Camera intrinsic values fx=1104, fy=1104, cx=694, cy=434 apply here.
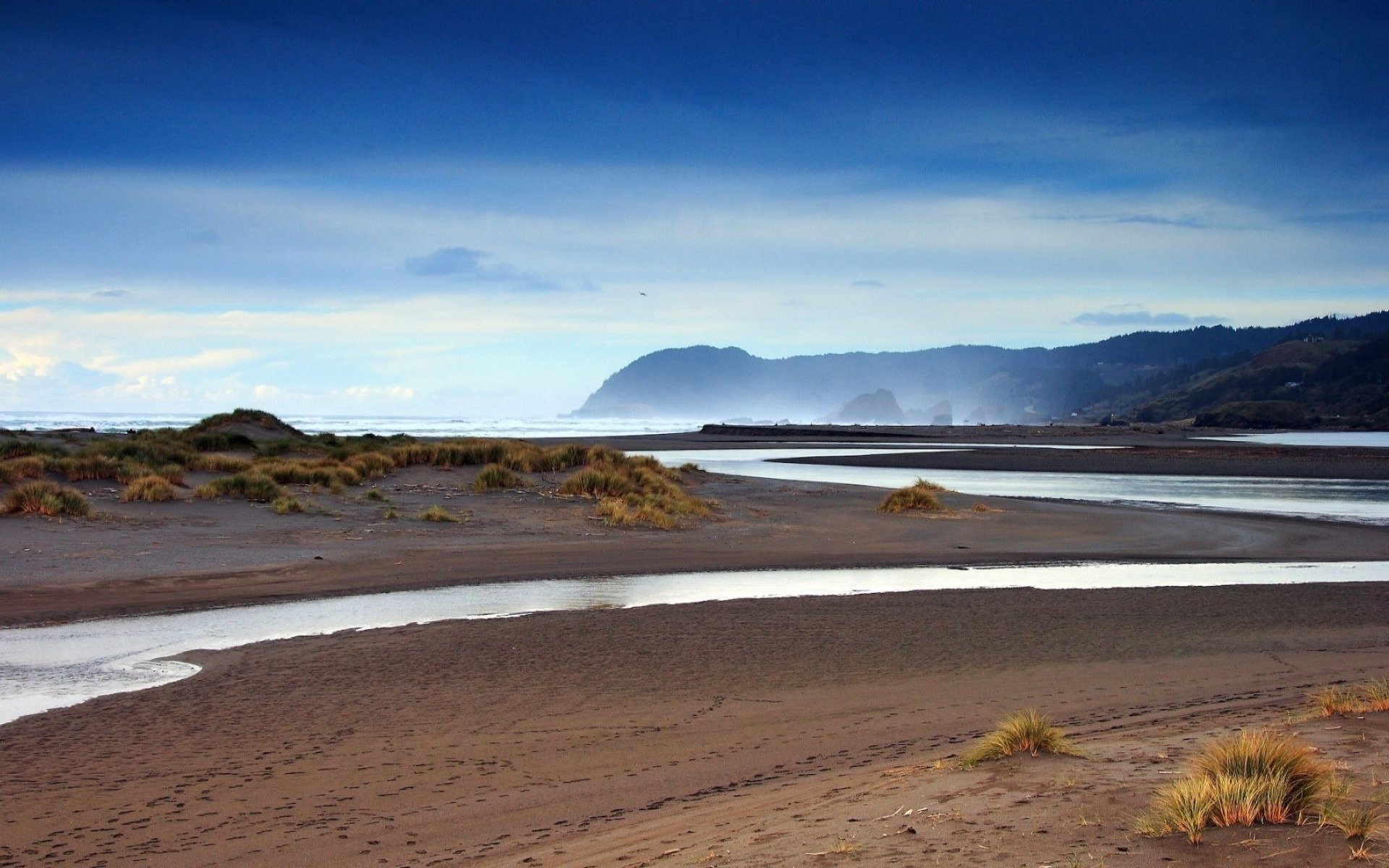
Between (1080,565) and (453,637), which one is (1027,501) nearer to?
(1080,565)

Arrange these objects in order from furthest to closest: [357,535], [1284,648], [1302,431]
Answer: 1. [1302,431]
2. [357,535]
3. [1284,648]

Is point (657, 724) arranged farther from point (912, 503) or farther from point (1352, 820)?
point (912, 503)

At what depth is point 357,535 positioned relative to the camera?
64.0 ft

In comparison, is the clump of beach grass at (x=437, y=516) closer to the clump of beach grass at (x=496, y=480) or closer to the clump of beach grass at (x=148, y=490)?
the clump of beach grass at (x=496, y=480)

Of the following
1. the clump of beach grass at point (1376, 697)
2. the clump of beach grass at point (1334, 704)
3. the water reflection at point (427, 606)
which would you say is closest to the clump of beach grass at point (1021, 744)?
the clump of beach grass at point (1334, 704)

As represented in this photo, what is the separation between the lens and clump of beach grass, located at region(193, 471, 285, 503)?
72.8 feet

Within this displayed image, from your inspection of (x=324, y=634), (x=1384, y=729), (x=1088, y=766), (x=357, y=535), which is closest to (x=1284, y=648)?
(x=1384, y=729)

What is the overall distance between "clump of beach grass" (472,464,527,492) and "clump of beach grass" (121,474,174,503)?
666cm

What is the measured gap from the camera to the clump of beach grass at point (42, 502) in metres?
18.8

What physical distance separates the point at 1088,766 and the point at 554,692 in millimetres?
4403

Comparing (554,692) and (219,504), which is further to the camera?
(219,504)

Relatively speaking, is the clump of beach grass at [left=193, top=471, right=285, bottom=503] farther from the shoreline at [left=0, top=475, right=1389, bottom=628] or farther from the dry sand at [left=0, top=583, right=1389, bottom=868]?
the dry sand at [left=0, top=583, right=1389, bottom=868]

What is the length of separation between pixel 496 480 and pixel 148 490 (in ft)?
25.0

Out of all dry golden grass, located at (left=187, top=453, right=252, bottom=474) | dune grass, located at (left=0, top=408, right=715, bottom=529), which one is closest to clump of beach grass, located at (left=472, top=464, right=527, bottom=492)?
dune grass, located at (left=0, top=408, right=715, bottom=529)
